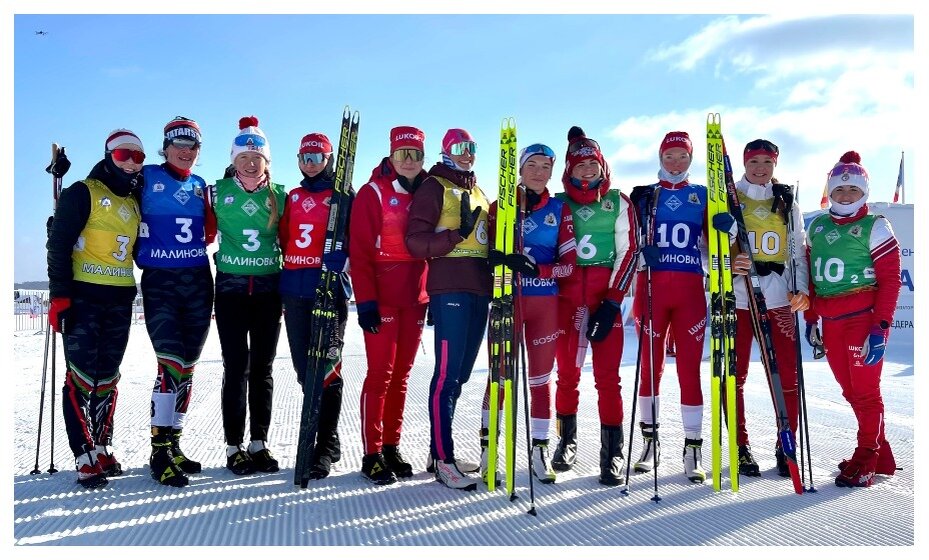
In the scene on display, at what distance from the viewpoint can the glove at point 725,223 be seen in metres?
3.70

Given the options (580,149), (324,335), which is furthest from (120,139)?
(580,149)

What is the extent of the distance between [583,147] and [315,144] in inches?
64.9

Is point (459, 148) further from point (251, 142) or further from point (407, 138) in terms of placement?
point (251, 142)

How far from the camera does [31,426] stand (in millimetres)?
4934

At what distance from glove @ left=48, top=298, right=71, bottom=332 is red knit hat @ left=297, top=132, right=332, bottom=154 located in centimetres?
156

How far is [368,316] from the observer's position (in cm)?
361

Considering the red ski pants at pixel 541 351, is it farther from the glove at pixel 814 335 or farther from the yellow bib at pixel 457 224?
the glove at pixel 814 335

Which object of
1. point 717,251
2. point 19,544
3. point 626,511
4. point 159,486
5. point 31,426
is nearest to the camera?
point 19,544

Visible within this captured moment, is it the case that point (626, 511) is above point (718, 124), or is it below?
below

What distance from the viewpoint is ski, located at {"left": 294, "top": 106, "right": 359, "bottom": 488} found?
3613 millimetres

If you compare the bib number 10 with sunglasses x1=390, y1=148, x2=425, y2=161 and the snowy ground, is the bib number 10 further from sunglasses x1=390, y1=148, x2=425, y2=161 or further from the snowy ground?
sunglasses x1=390, y1=148, x2=425, y2=161
